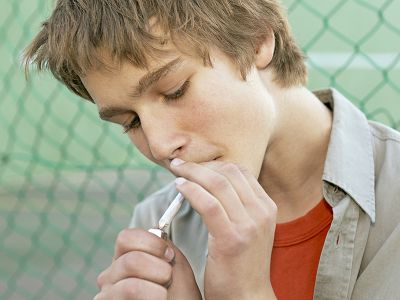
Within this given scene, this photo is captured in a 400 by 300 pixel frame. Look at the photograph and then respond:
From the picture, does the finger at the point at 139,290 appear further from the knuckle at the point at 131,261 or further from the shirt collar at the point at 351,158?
the shirt collar at the point at 351,158

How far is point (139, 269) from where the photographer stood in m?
1.22

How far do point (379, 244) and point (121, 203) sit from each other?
3143mm

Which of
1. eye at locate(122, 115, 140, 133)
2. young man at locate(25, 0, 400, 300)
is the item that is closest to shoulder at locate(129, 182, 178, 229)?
young man at locate(25, 0, 400, 300)

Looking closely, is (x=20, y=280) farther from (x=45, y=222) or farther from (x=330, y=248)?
(x=330, y=248)

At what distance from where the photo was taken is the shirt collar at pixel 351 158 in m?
1.45

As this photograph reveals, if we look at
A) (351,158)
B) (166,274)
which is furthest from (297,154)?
(166,274)

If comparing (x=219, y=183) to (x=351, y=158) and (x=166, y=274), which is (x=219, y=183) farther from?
(x=351, y=158)

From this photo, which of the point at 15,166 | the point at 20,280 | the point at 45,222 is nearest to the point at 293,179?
the point at 20,280

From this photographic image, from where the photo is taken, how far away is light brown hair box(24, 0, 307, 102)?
4.39ft

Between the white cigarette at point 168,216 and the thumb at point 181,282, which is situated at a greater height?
the white cigarette at point 168,216

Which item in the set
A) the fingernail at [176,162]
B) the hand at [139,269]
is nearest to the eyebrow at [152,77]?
the fingernail at [176,162]

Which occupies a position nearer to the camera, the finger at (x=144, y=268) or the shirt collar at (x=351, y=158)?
the finger at (x=144, y=268)

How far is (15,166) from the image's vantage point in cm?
506

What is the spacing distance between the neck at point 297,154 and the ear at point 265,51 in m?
0.05
